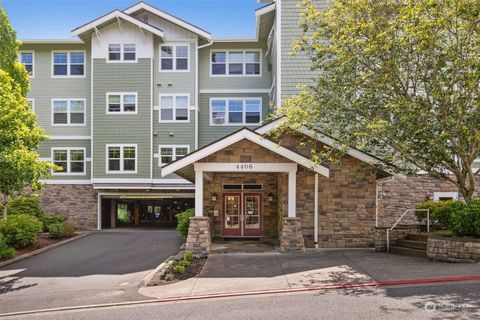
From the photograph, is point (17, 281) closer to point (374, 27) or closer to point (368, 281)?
point (368, 281)

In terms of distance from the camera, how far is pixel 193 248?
1334 cm

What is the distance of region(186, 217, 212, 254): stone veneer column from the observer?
13344 millimetres

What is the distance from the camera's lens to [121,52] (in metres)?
23.4

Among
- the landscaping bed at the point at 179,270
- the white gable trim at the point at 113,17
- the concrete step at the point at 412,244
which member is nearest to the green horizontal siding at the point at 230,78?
the white gable trim at the point at 113,17

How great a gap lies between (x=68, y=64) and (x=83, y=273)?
16.6 metres

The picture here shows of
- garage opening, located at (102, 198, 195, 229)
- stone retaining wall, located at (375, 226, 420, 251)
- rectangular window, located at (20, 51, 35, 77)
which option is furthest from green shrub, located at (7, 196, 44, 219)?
stone retaining wall, located at (375, 226, 420, 251)

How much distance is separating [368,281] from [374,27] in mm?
7272

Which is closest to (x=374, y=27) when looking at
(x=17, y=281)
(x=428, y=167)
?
(x=428, y=167)

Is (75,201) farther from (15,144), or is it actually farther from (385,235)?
(385,235)

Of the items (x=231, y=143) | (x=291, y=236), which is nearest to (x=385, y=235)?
(x=291, y=236)

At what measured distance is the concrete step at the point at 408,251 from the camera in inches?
479

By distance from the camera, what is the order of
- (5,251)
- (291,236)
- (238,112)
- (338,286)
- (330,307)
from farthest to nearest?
(238,112) → (5,251) → (291,236) → (338,286) → (330,307)

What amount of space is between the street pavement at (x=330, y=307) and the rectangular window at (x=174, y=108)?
16.4 metres

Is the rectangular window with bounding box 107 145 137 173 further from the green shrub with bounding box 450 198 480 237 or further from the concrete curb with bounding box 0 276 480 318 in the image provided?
the green shrub with bounding box 450 198 480 237
